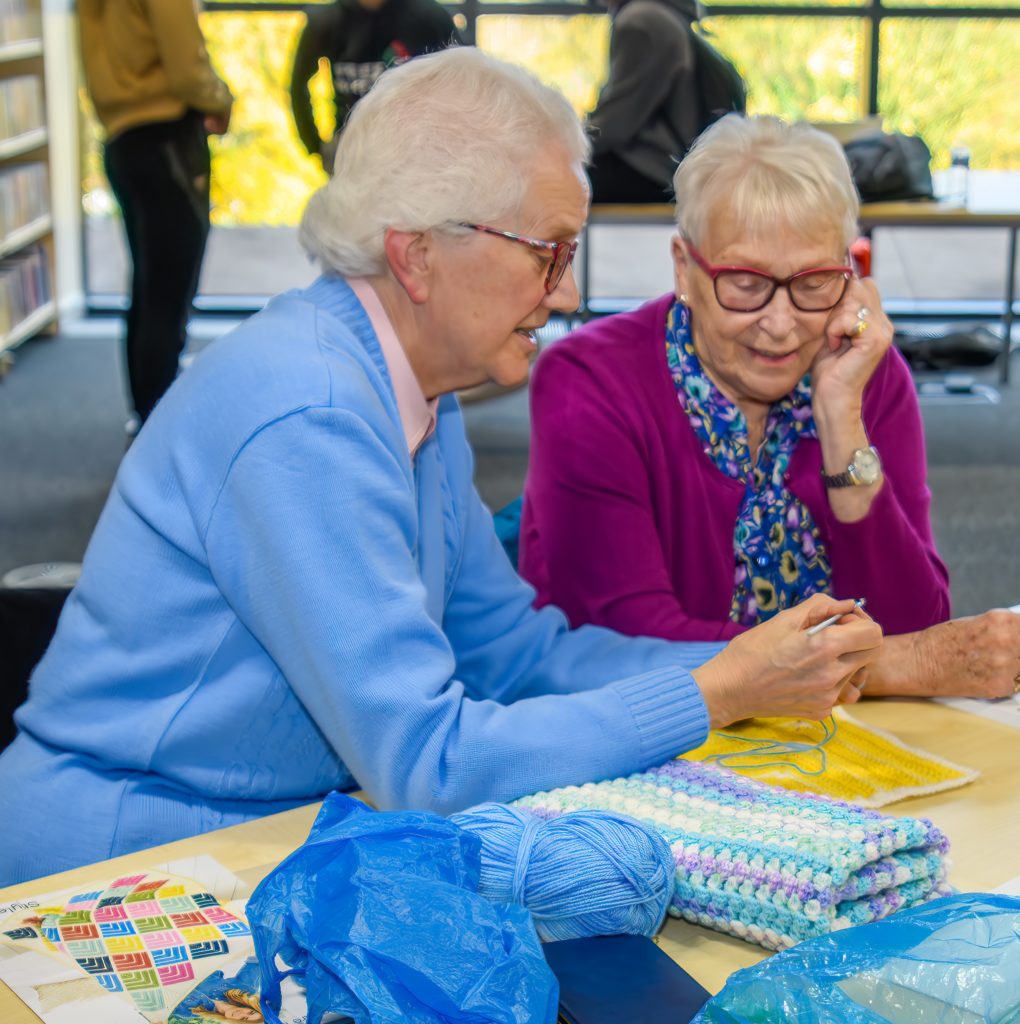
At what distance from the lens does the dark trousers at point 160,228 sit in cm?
450

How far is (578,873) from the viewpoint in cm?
106

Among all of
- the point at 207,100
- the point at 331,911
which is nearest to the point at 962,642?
the point at 331,911

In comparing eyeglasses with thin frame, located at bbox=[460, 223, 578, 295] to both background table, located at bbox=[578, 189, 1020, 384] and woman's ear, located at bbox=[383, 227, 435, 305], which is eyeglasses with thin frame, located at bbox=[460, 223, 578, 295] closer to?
woman's ear, located at bbox=[383, 227, 435, 305]

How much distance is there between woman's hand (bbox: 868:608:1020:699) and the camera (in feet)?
5.20

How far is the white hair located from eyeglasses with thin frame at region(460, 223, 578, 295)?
0.05ft

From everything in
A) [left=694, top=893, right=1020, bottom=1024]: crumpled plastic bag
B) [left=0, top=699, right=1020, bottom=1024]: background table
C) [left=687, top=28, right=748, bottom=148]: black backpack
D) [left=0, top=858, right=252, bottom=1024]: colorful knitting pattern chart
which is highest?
[left=687, top=28, right=748, bottom=148]: black backpack

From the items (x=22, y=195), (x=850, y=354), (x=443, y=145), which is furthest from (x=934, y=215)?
(x=443, y=145)

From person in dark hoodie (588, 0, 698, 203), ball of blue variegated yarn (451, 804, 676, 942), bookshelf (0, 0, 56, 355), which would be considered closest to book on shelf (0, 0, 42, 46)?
bookshelf (0, 0, 56, 355)

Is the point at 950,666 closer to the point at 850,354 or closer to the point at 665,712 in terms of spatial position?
the point at 665,712

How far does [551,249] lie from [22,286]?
5562mm

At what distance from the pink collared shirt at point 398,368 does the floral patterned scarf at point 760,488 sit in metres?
0.57

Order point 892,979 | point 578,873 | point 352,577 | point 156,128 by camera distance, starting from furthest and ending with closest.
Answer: point 156,128, point 352,577, point 578,873, point 892,979

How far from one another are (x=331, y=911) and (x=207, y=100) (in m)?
3.95

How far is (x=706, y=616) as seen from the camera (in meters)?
2.06
